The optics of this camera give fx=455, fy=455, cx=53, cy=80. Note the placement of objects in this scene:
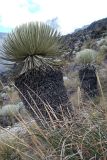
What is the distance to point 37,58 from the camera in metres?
7.82

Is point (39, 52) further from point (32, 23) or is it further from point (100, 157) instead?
point (100, 157)

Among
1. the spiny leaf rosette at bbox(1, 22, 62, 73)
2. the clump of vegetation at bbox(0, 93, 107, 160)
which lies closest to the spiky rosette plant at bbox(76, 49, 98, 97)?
the spiny leaf rosette at bbox(1, 22, 62, 73)

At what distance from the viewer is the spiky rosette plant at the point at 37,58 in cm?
753

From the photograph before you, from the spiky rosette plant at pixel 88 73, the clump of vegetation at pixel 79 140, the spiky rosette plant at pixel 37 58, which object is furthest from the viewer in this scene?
the spiky rosette plant at pixel 88 73

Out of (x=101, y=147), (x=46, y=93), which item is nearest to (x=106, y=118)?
(x=101, y=147)

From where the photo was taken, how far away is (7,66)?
814cm

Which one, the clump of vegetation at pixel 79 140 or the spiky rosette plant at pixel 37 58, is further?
the spiky rosette plant at pixel 37 58

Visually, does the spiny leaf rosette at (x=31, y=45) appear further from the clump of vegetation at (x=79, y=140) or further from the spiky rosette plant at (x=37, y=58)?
the clump of vegetation at (x=79, y=140)

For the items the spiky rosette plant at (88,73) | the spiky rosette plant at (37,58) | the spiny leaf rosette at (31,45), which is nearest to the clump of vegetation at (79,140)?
the spiky rosette plant at (37,58)

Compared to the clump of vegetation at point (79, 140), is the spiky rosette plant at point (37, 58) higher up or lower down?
higher up

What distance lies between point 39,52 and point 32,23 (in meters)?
0.52

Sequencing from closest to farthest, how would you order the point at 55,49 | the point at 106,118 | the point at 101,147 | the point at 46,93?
the point at 101,147
the point at 106,118
the point at 46,93
the point at 55,49

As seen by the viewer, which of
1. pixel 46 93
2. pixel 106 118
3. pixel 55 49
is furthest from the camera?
pixel 55 49

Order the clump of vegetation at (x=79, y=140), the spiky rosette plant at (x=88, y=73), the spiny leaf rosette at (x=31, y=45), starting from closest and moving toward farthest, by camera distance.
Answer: the clump of vegetation at (x=79, y=140) < the spiny leaf rosette at (x=31, y=45) < the spiky rosette plant at (x=88, y=73)
